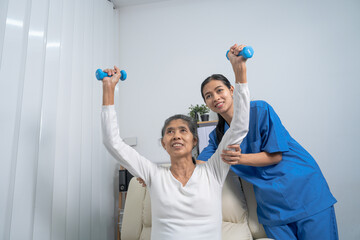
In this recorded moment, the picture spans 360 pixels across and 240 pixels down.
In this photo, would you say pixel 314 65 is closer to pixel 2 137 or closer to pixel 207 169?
pixel 207 169

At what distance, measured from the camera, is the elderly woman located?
0.95 metres

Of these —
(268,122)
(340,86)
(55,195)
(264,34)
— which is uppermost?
(264,34)

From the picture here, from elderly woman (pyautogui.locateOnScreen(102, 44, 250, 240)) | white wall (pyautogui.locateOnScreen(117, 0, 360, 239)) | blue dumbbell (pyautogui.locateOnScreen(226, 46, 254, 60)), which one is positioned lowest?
elderly woman (pyautogui.locateOnScreen(102, 44, 250, 240))

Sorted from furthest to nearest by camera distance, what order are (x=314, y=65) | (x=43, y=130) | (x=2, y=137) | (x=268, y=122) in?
(x=314, y=65) < (x=43, y=130) < (x=268, y=122) < (x=2, y=137)

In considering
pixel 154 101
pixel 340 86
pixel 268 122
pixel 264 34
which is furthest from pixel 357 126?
pixel 154 101

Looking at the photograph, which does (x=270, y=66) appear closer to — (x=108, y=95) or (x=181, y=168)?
(x=181, y=168)

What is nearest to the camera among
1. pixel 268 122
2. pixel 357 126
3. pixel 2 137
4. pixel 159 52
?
pixel 2 137

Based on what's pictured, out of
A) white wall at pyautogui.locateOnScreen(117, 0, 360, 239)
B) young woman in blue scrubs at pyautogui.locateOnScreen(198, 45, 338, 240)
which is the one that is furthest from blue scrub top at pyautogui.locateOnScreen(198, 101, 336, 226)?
white wall at pyautogui.locateOnScreen(117, 0, 360, 239)

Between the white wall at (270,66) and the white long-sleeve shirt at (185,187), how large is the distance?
126cm

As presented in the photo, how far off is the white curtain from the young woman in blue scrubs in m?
1.04

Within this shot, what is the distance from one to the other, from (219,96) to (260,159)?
410 millimetres

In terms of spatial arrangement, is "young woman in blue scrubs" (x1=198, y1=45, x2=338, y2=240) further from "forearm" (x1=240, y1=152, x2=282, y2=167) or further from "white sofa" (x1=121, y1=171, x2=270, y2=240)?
"white sofa" (x1=121, y1=171, x2=270, y2=240)

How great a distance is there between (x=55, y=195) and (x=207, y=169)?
3.25 feet

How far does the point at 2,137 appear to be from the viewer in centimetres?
110
